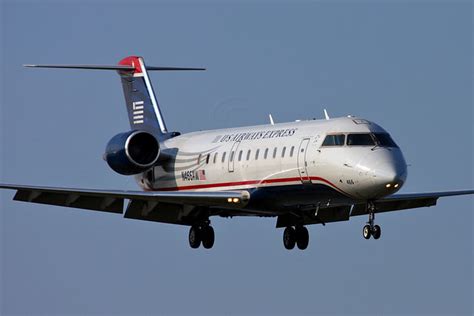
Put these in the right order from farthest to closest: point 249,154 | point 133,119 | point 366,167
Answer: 1. point 133,119
2. point 249,154
3. point 366,167

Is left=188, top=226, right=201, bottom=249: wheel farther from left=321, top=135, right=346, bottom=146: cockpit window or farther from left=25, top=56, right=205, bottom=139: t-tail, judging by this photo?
left=321, top=135, right=346, bottom=146: cockpit window

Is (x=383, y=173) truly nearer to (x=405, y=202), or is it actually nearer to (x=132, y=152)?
(x=405, y=202)

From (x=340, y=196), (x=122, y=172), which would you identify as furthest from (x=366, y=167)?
(x=122, y=172)

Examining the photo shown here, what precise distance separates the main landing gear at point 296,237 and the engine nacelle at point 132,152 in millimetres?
4809

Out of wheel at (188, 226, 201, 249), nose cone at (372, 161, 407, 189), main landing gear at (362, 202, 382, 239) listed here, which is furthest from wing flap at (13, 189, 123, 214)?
nose cone at (372, 161, 407, 189)

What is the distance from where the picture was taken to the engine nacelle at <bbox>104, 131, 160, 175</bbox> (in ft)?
168

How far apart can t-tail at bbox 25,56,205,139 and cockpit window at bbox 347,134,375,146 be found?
34.2 feet

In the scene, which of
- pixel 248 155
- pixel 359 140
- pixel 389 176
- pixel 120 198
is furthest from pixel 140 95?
pixel 389 176

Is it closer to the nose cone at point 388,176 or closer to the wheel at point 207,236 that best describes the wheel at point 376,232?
the nose cone at point 388,176

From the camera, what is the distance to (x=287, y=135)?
1913 inches

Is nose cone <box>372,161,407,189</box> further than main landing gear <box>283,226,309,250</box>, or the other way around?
main landing gear <box>283,226,309,250</box>

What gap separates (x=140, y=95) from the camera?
2235 inches

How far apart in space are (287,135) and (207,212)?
4.51 metres

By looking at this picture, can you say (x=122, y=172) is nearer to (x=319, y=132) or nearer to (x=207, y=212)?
(x=207, y=212)
